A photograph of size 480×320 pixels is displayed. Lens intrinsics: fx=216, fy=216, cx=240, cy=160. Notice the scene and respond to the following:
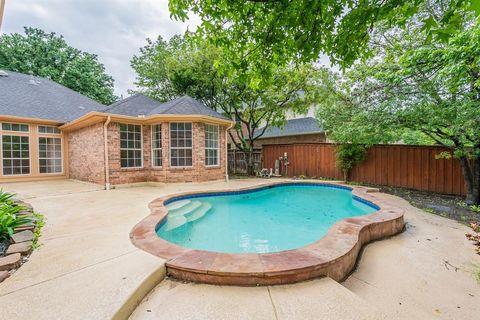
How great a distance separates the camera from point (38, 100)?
11047 mm

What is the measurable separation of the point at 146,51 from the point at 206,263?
1712 centimetres

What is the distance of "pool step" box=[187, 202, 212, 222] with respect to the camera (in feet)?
18.1

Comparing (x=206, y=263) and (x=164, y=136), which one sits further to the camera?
(x=164, y=136)

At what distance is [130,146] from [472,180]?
1157cm

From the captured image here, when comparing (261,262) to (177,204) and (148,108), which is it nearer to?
(177,204)

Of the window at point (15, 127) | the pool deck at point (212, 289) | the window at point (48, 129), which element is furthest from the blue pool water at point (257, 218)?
the window at point (15, 127)

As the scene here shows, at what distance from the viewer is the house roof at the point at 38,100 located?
986 cm

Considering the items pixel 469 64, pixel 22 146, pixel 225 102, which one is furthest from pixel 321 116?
pixel 22 146

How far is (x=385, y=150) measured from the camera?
9156 millimetres

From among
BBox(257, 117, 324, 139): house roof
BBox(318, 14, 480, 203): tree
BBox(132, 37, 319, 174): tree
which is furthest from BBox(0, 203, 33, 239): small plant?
BBox(257, 117, 324, 139): house roof

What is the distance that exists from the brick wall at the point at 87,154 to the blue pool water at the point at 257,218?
4.02 m

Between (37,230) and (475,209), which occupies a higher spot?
(37,230)

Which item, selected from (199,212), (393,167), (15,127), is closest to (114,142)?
(199,212)

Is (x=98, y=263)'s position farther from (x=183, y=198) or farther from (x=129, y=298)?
(x=183, y=198)
